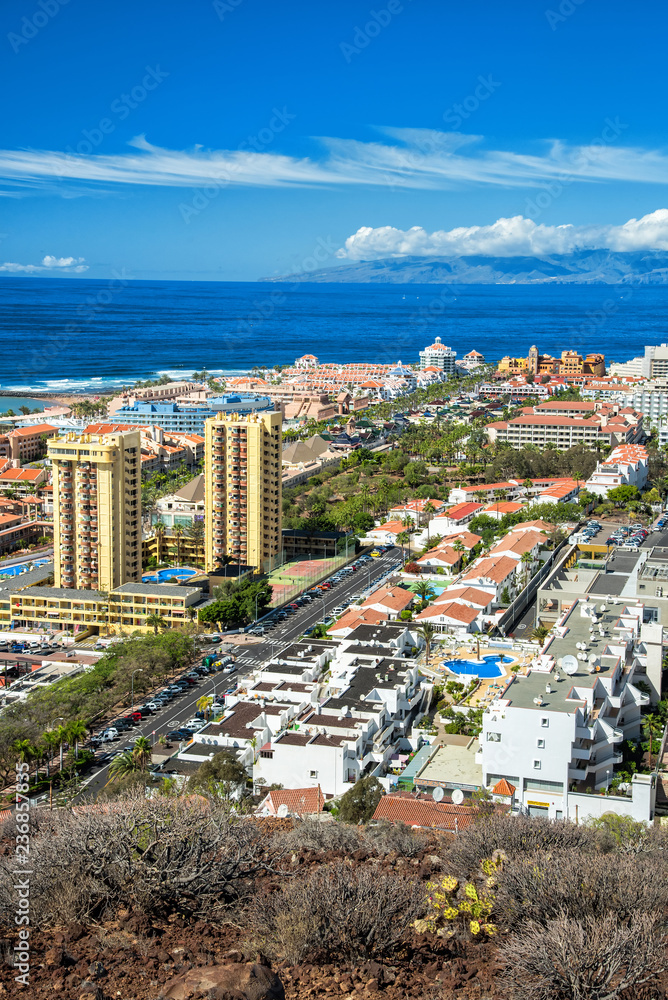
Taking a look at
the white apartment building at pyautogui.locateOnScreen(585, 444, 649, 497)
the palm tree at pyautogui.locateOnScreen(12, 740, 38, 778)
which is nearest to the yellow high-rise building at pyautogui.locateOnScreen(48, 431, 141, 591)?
the palm tree at pyautogui.locateOnScreen(12, 740, 38, 778)

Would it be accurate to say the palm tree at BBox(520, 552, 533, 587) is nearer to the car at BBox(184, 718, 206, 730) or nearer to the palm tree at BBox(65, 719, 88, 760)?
the car at BBox(184, 718, 206, 730)

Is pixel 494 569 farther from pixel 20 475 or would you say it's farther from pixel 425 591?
pixel 20 475

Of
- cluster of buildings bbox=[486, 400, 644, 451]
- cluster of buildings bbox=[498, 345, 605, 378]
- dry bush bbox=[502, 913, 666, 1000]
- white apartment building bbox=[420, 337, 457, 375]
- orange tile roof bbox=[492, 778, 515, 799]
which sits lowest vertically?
orange tile roof bbox=[492, 778, 515, 799]

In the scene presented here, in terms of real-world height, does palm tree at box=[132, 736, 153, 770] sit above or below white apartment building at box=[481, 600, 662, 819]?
below

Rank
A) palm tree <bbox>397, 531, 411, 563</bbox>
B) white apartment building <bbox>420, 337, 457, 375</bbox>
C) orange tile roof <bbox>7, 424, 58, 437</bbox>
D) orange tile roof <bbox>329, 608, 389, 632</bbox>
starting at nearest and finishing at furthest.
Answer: orange tile roof <bbox>329, 608, 389, 632</bbox> → palm tree <bbox>397, 531, 411, 563</bbox> → orange tile roof <bbox>7, 424, 58, 437</bbox> → white apartment building <bbox>420, 337, 457, 375</bbox>

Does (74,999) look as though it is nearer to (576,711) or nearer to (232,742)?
(576,711)

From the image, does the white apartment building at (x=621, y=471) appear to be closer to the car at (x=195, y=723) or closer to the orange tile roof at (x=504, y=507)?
the orange tile roof at (x=504, y=507)

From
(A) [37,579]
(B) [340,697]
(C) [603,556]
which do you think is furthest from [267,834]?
(C) [603,556]
